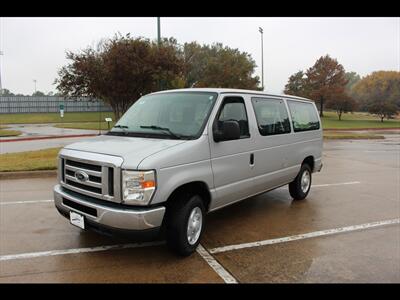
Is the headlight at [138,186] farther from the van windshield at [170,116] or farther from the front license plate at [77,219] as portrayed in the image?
the van windshield at [170,116]

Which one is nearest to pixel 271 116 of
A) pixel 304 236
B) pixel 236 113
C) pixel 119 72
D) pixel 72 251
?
pixel 236 113

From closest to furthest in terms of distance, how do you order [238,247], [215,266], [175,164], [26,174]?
[175,164], [215,266], [238,247], [26,174]

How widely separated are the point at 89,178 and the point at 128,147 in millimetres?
551

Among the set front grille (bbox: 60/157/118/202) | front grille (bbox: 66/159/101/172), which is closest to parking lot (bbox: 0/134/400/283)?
front grille (bbox: 60/157/118/202)

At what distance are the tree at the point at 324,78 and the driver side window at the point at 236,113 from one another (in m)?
56.9

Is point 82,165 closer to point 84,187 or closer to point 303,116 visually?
point 84,187

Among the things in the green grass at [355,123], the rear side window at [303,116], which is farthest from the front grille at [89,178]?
the green grass at [355,123]

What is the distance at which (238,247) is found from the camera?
442cm

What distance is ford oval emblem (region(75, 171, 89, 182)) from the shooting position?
382 centimetres

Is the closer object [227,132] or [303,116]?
[227,132]

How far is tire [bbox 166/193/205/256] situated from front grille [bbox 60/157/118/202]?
0.70 metres
